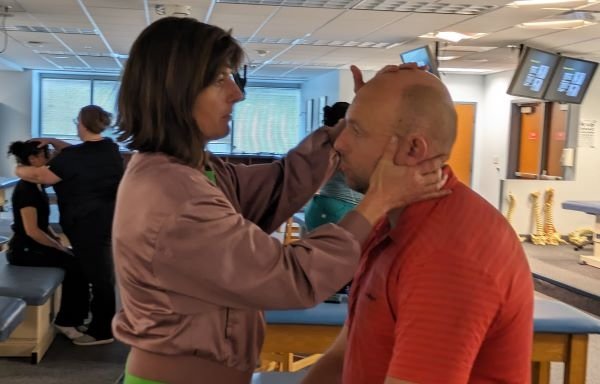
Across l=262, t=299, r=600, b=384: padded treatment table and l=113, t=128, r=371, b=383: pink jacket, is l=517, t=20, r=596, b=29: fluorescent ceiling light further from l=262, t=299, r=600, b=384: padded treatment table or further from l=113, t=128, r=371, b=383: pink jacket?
l=113, t=128, r=371, b=383: pink jacket

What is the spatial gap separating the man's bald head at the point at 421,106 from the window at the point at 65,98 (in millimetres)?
13149

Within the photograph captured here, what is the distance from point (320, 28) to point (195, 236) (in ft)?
20.1

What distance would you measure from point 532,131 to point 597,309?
4.58m

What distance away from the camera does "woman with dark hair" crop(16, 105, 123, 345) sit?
13.1 feet

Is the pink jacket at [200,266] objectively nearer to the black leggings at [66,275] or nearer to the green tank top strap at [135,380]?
the green tank top strap at [135,380]

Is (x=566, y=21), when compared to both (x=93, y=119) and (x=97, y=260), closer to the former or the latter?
(x=93, y=119)

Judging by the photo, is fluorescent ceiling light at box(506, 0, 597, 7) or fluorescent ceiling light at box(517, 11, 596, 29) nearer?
fluorescent ceiling light at box(506, 0, 597, 7)

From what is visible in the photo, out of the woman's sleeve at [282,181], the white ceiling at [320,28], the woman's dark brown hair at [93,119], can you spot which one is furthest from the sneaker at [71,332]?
the woman's sleeve at [282,181]

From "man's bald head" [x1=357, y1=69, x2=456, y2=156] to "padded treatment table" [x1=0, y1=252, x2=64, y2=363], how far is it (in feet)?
10.1

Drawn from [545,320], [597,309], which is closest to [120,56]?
[597,309]

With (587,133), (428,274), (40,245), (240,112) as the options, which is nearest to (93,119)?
(40,245)

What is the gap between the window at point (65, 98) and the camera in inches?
542

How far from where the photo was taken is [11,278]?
396 cm

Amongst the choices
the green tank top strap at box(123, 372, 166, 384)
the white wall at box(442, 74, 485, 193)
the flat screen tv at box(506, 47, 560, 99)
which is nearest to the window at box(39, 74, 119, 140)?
the white wall at box(442, 74, 485, 193)
